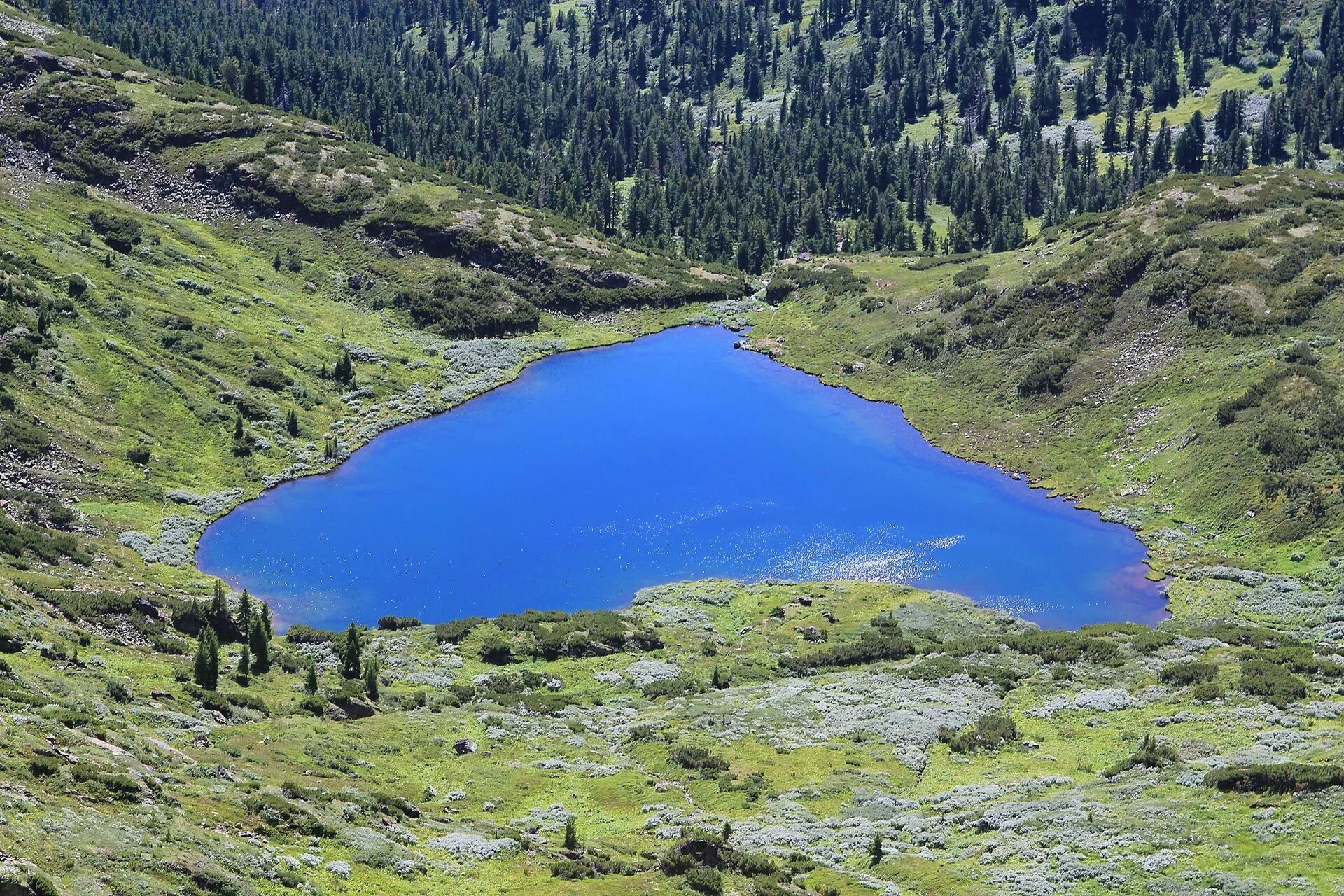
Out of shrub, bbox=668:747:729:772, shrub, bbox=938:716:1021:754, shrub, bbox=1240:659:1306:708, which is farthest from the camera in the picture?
shrub, bbox=938:716:1021:754

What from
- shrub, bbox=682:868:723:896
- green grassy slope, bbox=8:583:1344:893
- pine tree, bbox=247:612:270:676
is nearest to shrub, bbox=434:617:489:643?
green grassy slope, bbox=8:583:1344:893

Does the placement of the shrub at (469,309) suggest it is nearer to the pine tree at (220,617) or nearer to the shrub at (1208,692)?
the pine tree at (220,617)

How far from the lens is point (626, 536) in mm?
106688

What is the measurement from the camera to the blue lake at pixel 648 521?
97688 millimetres

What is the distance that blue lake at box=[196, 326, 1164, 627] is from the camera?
97688mm

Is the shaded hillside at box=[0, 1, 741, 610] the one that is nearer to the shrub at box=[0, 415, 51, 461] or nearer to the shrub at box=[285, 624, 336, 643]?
the shrub at box=[0, 415, 51, 461]

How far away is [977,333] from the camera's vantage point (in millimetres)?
142625

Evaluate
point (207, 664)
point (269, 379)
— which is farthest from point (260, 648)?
point (269, 379)

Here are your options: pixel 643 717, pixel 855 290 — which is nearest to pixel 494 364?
pixel 855 290

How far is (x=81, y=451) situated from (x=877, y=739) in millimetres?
68210

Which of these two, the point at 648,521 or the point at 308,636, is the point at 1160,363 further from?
the point at 308,636

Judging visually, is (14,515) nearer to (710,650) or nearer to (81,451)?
(81,451)

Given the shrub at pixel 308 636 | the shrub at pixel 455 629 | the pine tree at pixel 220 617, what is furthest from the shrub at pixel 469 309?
the pine tree at pixel 220 617

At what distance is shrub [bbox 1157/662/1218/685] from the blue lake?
15.8 metres
